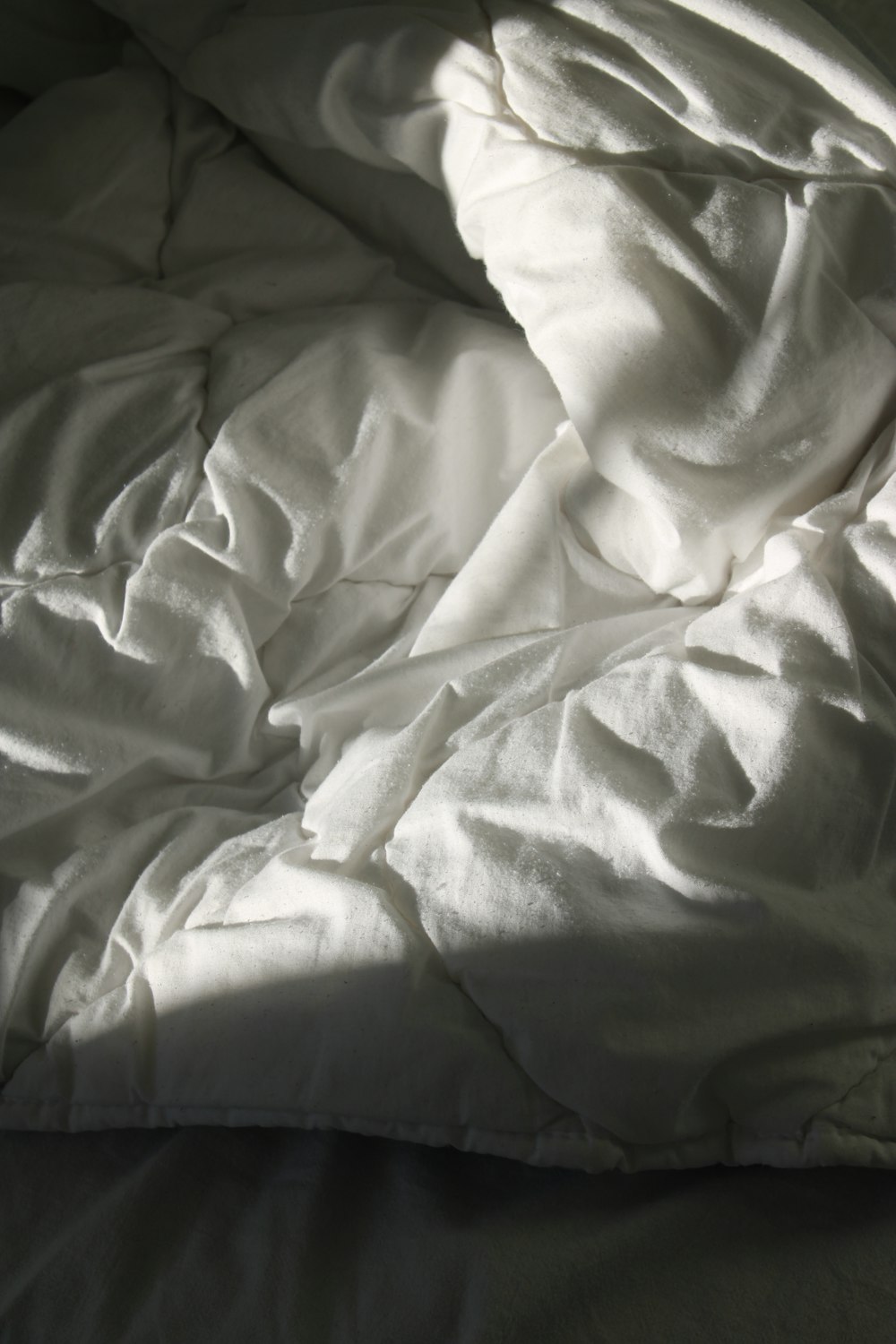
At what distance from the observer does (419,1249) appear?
489mm

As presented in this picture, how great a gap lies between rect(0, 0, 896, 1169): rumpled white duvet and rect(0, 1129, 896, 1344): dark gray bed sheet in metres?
0.03

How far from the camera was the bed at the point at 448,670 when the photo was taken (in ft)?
1.62

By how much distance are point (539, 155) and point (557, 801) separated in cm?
41

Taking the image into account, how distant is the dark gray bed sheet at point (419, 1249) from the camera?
47cm

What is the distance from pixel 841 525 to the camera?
2.12 ft

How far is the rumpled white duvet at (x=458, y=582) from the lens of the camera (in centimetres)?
50

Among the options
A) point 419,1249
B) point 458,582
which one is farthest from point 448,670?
point 419,1249

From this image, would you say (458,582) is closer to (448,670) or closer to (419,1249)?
(448,670)

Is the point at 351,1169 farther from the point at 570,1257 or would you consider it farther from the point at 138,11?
the point at 138,11

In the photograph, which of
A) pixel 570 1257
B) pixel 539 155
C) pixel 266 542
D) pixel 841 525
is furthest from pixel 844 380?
pixel 570 1257

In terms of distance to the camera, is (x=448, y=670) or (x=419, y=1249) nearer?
(x=419, y=1249)

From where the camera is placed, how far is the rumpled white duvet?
19.8 inches

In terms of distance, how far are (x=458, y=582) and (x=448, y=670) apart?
2.6 inches

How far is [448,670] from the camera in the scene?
0.69m
